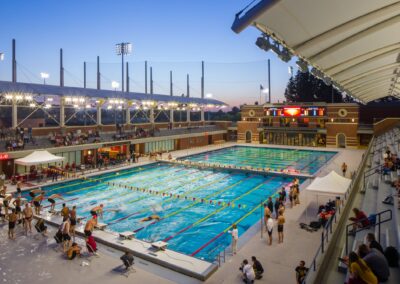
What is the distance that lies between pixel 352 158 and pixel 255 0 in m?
32.9

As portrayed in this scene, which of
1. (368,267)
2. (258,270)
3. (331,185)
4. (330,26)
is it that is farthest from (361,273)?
(331,185)

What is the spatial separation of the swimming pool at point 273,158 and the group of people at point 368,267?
21813 mm

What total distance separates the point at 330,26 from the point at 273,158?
31.7 meters

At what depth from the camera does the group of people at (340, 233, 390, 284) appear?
5.89 meters

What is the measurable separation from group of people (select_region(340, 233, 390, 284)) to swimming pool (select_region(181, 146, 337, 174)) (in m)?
21.8

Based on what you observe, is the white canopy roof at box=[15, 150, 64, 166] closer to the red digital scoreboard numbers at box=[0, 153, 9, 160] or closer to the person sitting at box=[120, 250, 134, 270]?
the red digital scoreboard numbers at box=[0, 153, 9, 160]

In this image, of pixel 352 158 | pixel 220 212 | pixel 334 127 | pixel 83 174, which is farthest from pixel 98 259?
pixel 334 127

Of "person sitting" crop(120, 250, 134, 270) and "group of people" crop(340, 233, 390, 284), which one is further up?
"group of people" crop(340, 233, 390, 284)

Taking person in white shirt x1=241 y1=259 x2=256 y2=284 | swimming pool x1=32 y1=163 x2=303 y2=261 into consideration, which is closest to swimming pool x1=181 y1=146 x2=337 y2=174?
swimming pool x1=32 y1=163 x2=303 y2=261

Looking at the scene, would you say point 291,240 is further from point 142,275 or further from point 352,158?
point 352,158

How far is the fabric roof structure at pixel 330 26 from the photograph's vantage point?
459 cm

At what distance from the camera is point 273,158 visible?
3634 centimetres

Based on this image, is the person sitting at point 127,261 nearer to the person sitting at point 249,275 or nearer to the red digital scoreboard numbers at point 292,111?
the person sitting at point 249,275

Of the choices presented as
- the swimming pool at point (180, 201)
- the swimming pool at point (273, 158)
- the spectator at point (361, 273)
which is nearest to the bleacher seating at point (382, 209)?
the spectator at point (361, 273)
